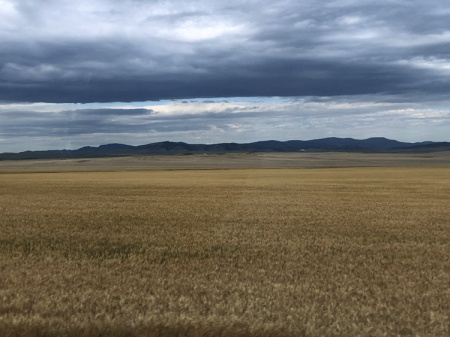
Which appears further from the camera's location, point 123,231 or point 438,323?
point 123,231

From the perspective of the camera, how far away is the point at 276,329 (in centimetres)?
700

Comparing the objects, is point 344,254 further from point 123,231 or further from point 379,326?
point 123,231

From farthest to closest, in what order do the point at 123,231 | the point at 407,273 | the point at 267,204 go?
the point at 267,204, the point at 123,231, the point at 407,273

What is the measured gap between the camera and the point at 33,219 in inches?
787

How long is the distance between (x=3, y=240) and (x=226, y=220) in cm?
841

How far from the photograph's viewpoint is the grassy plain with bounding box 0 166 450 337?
719cm

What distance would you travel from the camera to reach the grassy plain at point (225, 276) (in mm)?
7188

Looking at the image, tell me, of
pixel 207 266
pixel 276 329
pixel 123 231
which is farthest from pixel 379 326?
pixel 123 231

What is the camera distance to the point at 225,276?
10.1 m

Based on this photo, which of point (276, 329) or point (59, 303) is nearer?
point (276, 329)

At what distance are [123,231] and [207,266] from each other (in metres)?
6.30

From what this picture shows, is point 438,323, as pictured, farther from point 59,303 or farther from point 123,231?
point 123,231

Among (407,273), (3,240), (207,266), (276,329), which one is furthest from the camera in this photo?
(3,240)

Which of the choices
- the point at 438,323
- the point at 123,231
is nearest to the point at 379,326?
the point at 438,323
